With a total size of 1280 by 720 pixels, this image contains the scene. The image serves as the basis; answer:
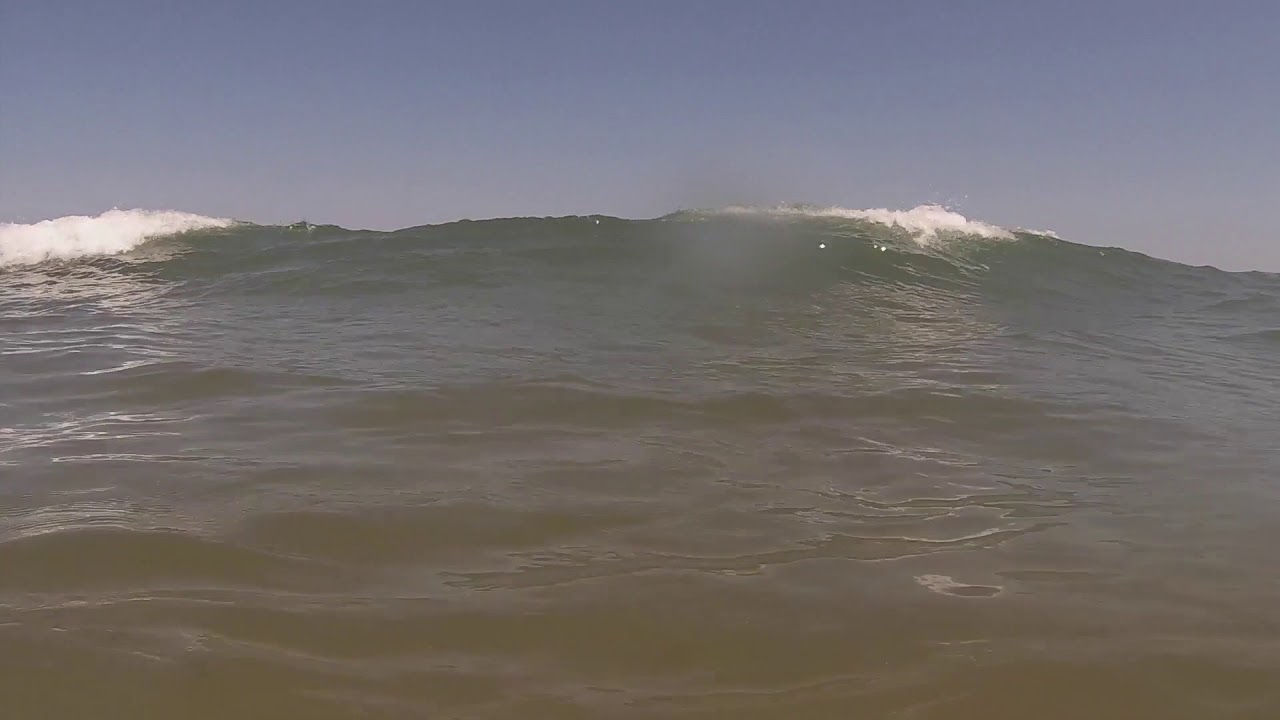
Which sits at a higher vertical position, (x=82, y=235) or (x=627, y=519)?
(x=82, y=235)

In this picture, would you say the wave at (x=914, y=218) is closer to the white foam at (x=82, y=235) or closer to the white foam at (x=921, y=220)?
the white foam at (x=921, y=220)

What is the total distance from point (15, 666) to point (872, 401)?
351cm

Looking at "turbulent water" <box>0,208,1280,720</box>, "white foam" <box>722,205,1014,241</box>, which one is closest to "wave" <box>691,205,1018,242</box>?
"white foam" <box>722,205,1014,241</box>

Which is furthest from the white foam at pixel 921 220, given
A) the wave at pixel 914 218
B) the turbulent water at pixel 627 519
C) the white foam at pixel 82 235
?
the white foam at pixel 82 235

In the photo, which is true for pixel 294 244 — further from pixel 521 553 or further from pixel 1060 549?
pixel 1060 549

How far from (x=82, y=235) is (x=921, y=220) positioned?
38.1ft

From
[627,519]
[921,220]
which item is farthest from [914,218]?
[627,519]

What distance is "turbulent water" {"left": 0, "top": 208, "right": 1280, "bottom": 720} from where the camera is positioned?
1.81 metres

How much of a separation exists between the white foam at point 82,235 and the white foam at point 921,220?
8526 mm

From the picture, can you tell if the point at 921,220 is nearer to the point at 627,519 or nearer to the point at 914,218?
the point at 914,218

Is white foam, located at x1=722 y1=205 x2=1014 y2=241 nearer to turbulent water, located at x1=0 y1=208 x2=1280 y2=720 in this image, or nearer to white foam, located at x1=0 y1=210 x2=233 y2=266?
turbulent water, located at x1=0 y1=208 x2=1280 y2=720

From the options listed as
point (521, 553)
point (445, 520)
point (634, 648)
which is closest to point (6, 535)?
point (445, 520)

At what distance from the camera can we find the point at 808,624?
2051mm

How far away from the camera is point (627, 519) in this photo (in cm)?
270
